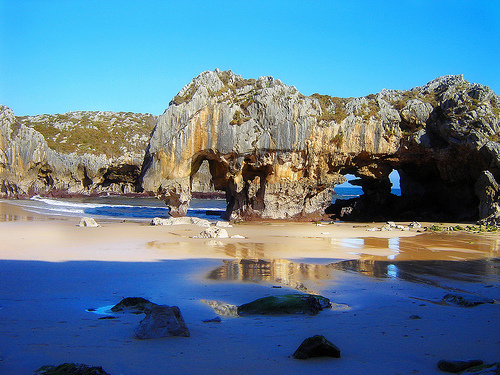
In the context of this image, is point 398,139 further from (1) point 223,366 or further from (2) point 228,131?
(1) point 223,366

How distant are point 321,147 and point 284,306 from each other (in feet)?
58.0

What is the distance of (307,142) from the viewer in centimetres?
2153

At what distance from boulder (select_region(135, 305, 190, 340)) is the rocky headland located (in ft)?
55.7

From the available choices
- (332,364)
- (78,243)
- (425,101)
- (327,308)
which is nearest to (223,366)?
(332,364)

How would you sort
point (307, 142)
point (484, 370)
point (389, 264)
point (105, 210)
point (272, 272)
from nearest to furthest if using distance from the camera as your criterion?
point (484, 370) → point (272, 272) → point (389, 264) → point (307, 142) → point (105, 210)

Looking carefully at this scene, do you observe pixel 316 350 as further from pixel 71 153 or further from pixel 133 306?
pixel 71 153

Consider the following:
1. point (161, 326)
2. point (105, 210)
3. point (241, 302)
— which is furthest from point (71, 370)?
point (105, 210)

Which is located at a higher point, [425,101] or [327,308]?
[425,101]

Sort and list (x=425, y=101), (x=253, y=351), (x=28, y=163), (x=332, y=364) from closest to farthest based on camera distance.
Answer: (x=332, y=364)
(x=253, y=351)
(x=425, y=101)
(x=28, y=163)

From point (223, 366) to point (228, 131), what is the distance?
18.1 m

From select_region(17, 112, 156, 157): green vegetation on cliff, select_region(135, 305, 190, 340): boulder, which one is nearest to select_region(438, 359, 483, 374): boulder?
select_region(135, 305, 190, 340): boulder

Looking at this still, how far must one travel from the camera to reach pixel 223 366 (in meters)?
3.10

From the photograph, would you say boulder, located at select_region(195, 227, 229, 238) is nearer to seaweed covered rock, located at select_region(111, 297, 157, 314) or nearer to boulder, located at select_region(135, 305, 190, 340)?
seaweed covered rock, located at select_region(111, 297, 157, 314)

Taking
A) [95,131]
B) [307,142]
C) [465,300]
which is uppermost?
[95,131]
